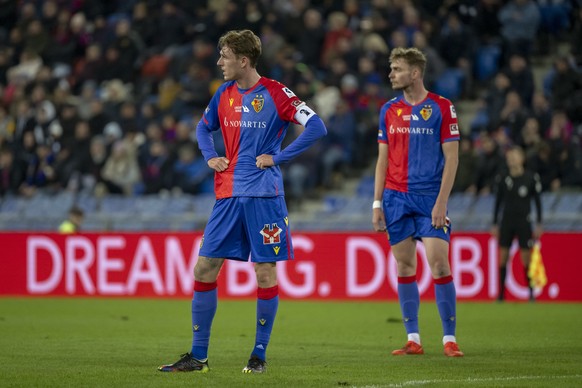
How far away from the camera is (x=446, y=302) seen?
9.07 metres

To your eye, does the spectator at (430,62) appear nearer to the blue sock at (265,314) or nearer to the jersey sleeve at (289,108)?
the jersey sleeve at (289,108)

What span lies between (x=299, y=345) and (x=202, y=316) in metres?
2.40

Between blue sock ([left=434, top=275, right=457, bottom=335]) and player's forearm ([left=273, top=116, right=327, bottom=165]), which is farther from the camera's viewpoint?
blue sock ([left=434, top=275, right=457, bottom=335])

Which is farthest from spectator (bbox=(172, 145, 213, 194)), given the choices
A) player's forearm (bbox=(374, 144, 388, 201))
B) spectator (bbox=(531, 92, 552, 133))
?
player's forearm (bbox=(374, 144, 388, 201))

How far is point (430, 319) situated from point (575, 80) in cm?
699

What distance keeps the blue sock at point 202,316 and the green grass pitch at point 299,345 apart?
0.22m

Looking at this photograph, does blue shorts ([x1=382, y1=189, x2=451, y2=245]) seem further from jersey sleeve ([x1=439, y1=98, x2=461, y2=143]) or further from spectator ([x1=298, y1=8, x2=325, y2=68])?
spectator ([x1=298, y1=8, x2=325, y2=68])

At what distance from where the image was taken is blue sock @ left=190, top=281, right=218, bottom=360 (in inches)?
305

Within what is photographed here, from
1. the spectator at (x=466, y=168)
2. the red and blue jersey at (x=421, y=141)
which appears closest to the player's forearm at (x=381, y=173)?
the red and blue jersey at (x=421, y=141)

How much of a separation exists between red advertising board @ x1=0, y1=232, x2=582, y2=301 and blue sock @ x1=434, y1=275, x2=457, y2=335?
23.0 feet

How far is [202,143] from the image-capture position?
817 centimetres

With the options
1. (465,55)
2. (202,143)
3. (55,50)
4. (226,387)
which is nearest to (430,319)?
(202,143)

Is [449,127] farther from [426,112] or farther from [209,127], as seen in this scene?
[209,127]

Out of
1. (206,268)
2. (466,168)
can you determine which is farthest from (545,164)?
(206,268)
